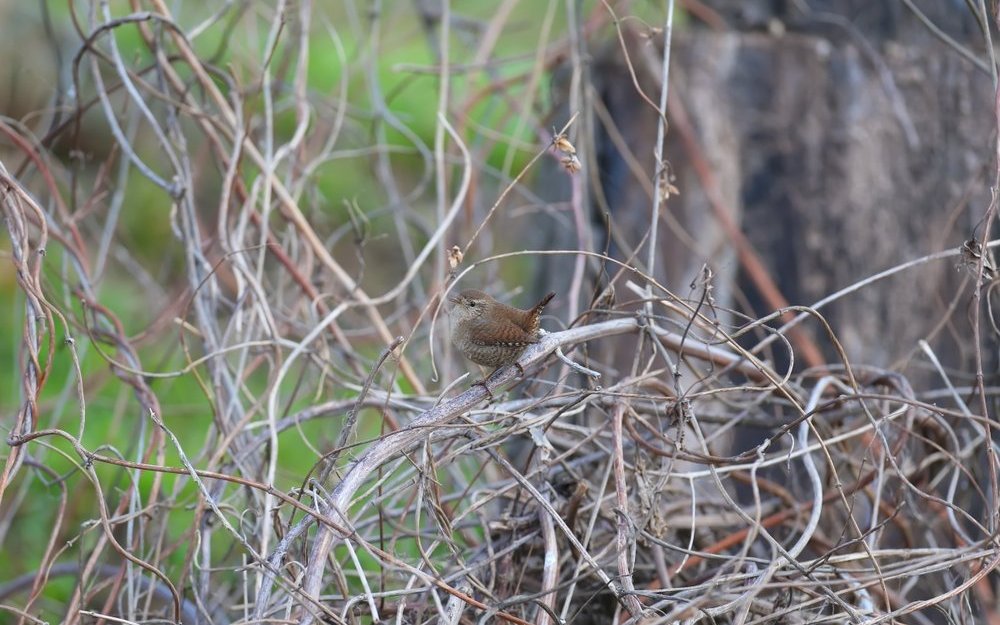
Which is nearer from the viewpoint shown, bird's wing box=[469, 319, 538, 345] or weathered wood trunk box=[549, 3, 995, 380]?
bird's wing box=[469, 319, 538, 345]

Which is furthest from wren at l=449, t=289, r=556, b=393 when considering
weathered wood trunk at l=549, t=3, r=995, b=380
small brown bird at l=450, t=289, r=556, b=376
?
weathered wood trunk at l=549, t=3, r=995, b=380

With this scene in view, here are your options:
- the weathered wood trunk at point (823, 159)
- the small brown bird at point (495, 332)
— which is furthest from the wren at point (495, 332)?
the weathered wood trunk at point (823, 159)

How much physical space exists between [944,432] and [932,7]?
1731 mm

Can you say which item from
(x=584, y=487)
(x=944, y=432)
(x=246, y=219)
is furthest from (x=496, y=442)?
(x=944, y=432)

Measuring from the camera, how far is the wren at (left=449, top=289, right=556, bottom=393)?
6.95 feet

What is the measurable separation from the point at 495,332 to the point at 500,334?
0.6 inches

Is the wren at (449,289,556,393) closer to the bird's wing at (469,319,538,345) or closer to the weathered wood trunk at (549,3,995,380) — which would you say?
the bird's wing at (469,319,538,345)

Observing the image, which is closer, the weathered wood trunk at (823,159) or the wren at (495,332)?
the wren at (495,332)

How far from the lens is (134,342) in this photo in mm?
2504

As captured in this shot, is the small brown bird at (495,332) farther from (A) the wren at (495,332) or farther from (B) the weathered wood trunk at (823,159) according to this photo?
(B) the weathered wood trunk at (823,159)

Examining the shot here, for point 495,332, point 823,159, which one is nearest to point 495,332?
point 495,332

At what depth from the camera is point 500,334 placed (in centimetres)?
214

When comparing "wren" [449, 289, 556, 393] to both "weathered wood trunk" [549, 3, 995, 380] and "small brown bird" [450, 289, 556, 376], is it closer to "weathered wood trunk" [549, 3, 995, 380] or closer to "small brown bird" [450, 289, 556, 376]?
"small brown bird" [450, 289, 556, 376]

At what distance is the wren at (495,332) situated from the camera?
212cm
